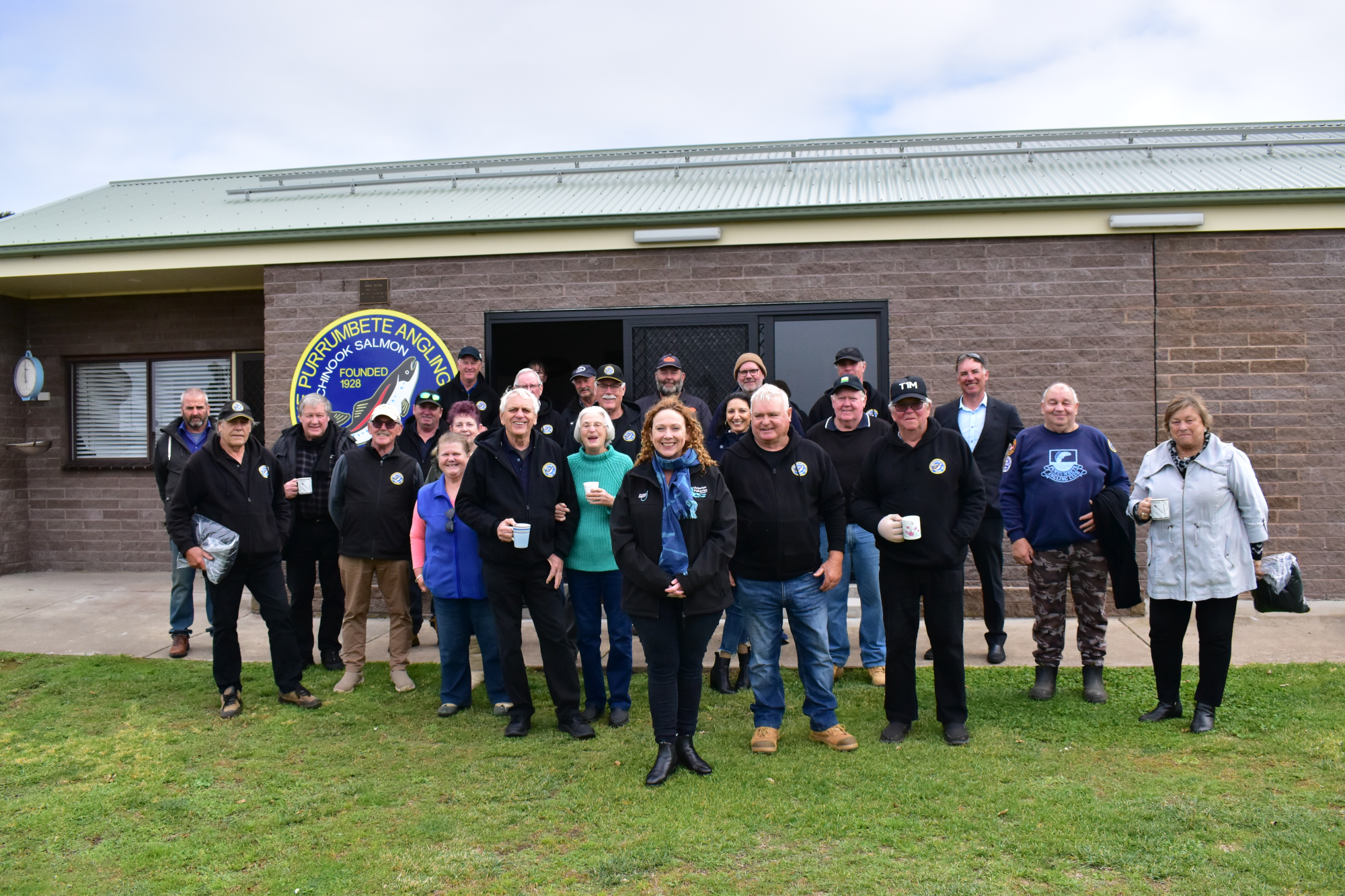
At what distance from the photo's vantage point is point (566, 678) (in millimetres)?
4988

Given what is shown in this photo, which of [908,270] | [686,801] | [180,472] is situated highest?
[908,270]

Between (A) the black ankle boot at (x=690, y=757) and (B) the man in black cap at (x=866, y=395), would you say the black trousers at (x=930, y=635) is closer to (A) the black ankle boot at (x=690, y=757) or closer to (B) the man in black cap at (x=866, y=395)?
(A) the black ankle boot at (x=690, y=757)

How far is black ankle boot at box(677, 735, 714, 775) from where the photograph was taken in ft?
14.1

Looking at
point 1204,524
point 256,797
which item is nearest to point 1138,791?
point 1204,524

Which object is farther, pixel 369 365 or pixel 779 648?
pixel 369 365

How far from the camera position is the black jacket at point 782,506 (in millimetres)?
4496

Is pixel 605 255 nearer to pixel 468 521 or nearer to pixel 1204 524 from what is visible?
pixel 468 521

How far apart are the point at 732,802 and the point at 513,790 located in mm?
991

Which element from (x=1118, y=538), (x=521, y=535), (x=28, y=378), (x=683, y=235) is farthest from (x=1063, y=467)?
(x=28, y=378)

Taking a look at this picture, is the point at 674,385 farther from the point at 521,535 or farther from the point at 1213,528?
the point at 1213,528

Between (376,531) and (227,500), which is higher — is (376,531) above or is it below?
below

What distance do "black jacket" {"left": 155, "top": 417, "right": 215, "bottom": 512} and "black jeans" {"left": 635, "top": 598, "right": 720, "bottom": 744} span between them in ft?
13.6

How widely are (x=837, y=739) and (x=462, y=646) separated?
2193mm

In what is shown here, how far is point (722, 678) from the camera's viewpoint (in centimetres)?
566
